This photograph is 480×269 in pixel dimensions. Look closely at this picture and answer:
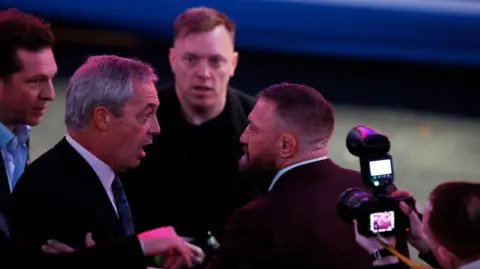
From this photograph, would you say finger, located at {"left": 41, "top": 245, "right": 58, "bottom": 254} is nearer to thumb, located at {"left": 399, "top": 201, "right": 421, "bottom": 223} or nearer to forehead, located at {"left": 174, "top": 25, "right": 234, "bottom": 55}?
thumb, located at {"left": 399, "top": 201, "right": 421, "bottom": 223}

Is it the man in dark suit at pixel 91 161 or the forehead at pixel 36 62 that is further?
the forehead at pixel 36 62

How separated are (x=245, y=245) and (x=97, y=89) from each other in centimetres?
56

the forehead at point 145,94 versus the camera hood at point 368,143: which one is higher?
the forehead at point 145,94

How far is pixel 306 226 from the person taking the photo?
2.11m

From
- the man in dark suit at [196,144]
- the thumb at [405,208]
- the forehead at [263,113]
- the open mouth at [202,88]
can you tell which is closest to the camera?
the thumb at [405,208]

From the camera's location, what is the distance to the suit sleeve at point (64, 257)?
2.01 metres

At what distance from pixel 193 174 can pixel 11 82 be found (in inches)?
36.8

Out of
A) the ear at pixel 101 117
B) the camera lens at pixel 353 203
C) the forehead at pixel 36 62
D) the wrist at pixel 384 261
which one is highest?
the forehead at pixel 36 62

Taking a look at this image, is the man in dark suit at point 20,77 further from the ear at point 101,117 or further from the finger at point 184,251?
the finger at point 184,251

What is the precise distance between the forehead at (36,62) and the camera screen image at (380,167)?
3.52 ft

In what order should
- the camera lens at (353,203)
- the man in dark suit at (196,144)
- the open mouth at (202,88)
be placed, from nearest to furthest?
1. the camera lens at (353,203)
2. the man in dark suit at (196,144)
3. the open mouth at (202,88)

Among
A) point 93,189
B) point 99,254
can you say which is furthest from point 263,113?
point 99,254

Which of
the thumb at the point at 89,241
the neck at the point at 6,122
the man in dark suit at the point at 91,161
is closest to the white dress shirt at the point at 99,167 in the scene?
the man in dark suit at the point at 91,161

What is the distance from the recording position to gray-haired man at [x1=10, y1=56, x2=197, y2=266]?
208 centimetres
